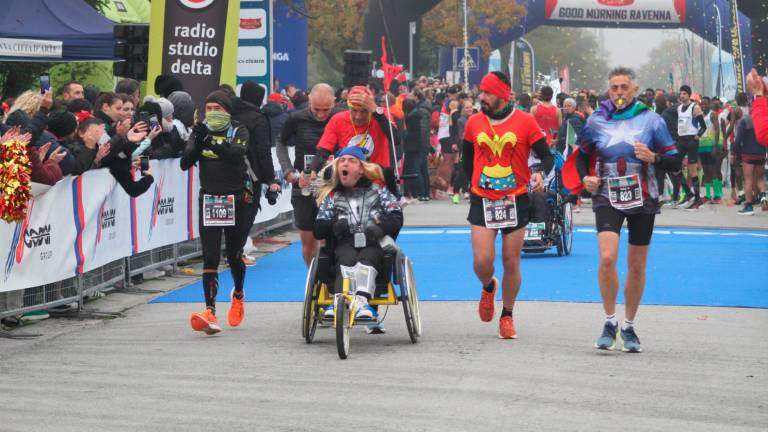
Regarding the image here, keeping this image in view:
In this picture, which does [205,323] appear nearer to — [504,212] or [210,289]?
[210,289]

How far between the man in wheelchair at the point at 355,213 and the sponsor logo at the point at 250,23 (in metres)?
10.3

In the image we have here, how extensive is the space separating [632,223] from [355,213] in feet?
6.21

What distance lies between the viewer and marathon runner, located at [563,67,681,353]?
32.2ft

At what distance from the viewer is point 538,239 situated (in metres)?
17.5

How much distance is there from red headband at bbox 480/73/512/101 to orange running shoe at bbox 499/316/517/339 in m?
1.58

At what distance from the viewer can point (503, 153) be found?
1044 cm

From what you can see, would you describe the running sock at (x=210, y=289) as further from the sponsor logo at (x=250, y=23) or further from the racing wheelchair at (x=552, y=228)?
the sponsor logo at (x=250, y=23)

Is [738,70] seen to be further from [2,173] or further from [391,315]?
[2,173]

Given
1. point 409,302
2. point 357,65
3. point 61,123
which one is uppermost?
point 357,65

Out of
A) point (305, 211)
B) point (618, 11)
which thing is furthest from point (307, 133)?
point (618, 11)

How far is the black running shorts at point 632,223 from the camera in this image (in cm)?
985

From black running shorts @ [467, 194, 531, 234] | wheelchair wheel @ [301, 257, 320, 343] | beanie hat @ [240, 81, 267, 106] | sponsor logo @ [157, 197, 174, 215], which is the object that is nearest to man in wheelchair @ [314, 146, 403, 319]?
wheelchair wheel @ [301, 257, 320, 343]

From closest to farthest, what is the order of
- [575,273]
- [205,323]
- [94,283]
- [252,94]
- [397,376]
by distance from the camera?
1. [397,376]
2. [205,323]
3. [252,94]
4. [94,283]
5. [575,273]

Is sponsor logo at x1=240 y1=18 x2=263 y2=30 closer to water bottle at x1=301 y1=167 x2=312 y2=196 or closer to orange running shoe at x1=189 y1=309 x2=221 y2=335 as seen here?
water bottle at x1=301 y1=167 x2=312 y2=196
